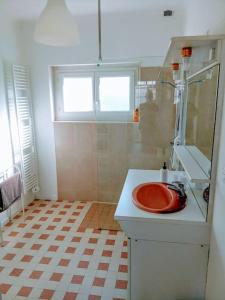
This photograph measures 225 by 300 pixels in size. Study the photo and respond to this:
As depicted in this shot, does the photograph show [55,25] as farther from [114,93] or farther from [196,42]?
[114,93]

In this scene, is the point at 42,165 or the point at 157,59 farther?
the point at 42,165

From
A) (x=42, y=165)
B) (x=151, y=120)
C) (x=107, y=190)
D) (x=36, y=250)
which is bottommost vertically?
(x=36, y=250)

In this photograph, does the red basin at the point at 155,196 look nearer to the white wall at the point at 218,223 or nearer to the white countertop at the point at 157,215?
the white countertop at the point at 157,215

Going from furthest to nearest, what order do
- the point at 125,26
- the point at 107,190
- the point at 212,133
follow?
the point at 107,190 < the point at 125,26 < the point at 212,133

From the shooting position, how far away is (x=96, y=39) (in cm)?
311

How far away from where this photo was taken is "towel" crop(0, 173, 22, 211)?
8.45ft

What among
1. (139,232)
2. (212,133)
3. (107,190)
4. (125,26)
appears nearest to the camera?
(212,133)

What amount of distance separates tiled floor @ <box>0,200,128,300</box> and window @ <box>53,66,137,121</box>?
1461 millimetres

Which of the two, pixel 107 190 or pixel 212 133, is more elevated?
pixel 212 133

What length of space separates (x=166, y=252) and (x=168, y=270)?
0.43 feet

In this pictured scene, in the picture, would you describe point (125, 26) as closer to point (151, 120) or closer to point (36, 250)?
point (151, 120)

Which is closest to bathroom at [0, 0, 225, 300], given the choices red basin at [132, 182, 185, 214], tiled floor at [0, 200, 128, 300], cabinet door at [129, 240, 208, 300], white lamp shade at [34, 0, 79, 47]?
tiled floor at [0, 200, 128, 300]

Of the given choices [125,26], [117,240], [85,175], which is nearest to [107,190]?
[85,175]

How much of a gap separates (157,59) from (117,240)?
225cm
